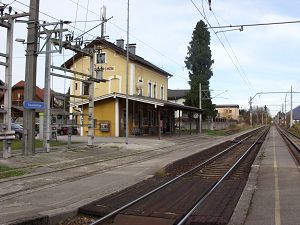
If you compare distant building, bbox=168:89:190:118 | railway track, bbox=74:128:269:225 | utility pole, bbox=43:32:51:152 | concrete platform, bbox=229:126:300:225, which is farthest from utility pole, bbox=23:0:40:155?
distant building, bbox=168:89:190:118

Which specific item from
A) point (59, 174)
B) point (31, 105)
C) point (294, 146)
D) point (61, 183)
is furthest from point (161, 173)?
point (294, 146)

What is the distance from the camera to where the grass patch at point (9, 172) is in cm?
1392

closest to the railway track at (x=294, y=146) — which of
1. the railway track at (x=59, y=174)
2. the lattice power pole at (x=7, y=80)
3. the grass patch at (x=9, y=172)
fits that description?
the railway track at (x=59, y=174)

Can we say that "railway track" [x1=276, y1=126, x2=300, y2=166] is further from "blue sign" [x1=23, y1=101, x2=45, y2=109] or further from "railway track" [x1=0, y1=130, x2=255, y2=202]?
"blue sign" [x1=23, y1=101, x2=45, y2=109]

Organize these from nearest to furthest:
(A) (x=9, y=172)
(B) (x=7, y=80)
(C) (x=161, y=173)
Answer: (A) (x=9, y=172)
(C) (x=161, y=173)
(B) (x=7, y=80)

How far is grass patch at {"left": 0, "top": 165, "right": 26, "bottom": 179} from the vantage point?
13920 millimetres

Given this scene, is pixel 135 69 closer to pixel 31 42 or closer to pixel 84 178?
pixel 31 42

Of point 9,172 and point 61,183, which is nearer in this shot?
point 61,183

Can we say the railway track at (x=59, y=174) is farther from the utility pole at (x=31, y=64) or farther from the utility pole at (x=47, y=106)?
the utility pole at (x=31, y=64)

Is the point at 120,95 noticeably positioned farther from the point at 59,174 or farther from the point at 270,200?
the point at 270,200

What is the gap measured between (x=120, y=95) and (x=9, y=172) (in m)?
24.8

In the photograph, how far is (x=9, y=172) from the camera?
47.6 ft

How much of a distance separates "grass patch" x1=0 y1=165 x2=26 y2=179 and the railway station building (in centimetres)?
2164

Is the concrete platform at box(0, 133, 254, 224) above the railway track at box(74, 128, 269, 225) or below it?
above
